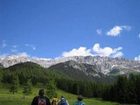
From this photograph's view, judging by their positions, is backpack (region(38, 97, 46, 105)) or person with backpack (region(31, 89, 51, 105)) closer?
person with backpack (region(31, 89, 51, 105))

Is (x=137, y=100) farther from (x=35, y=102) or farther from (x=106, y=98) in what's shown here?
(x=35, y=102)

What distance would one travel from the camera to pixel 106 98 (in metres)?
158

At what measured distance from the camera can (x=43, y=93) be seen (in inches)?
777

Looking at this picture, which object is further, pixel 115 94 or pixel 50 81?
pixel 115 94

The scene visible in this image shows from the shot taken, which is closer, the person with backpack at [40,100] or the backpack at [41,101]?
the person with backpack at [40,100]

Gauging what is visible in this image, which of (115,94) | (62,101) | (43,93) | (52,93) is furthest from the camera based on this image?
(115,94)

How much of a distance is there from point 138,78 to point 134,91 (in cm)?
581

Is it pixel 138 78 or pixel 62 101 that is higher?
pixel 138 78

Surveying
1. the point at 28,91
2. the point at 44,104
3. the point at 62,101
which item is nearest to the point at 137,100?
the point at 28,91

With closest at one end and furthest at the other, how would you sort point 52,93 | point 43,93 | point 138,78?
1. point 43,93
2. point 52,93
3. point 138,78

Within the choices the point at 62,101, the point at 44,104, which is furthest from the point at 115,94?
the point at 44,104

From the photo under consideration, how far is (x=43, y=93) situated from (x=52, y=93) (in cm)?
11035

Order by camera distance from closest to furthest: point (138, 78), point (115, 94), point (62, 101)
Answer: point (62, 101) → point (138, 78) → point (115, 94)

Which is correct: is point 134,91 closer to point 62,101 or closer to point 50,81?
point 50,81
